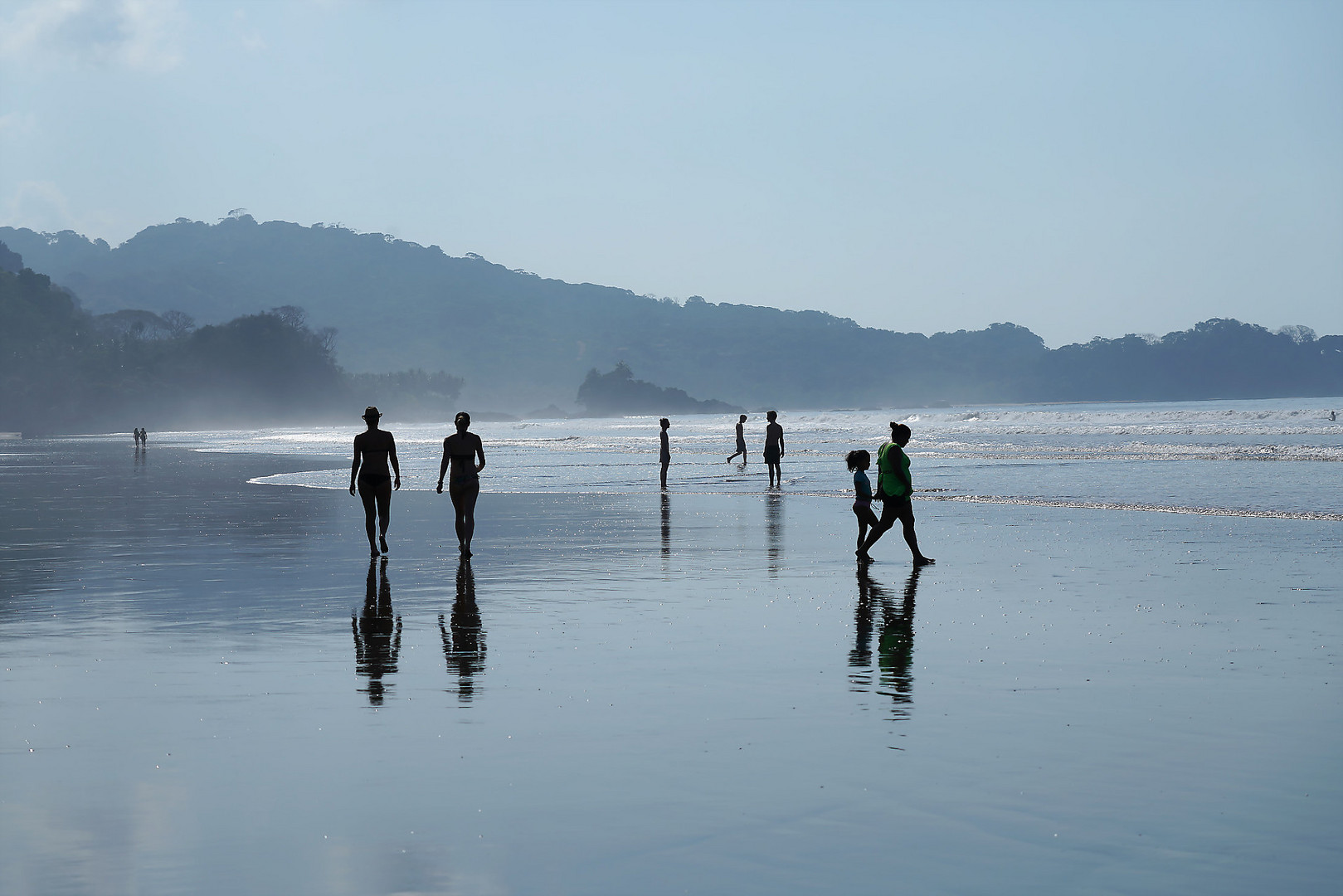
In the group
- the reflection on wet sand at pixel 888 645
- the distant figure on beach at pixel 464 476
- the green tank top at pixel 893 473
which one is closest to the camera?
the reflection on wet sand at pixel 888 645

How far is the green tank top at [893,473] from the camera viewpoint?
589 inches

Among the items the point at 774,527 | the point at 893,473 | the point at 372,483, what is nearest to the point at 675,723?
the point at 893,473

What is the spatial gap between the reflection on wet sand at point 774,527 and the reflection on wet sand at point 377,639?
166 inches

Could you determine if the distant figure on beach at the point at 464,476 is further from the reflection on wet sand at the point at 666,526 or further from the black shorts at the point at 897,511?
the black shorts at the point at 897,511

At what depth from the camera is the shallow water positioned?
16.0 feet

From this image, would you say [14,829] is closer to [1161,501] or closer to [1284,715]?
[1284,715]

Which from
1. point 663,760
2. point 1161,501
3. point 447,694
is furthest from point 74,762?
point 1161,501

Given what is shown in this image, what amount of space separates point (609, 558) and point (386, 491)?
291 centimetres

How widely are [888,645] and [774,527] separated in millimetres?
10924

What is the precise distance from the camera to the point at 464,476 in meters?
16.4

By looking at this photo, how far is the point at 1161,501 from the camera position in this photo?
25141 millimetres

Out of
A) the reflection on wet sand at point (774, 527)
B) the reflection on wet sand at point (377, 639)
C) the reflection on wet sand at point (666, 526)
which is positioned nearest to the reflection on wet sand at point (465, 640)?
the reflection on wet sand at point (377, 639)

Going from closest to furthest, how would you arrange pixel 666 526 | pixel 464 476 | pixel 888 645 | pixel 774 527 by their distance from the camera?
pixel 888 645
pixel 464 476
pixel 774 527
pixel 666 526

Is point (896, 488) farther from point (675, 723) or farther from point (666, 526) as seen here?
point (675, 723)
